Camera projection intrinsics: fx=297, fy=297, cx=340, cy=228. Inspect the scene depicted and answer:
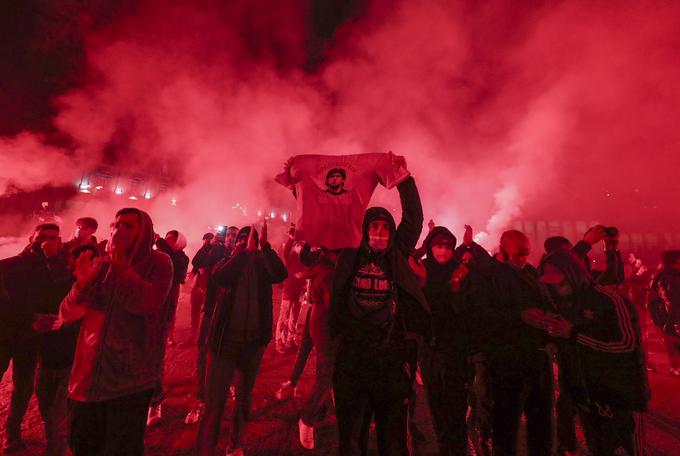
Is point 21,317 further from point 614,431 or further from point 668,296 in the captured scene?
point 668,296

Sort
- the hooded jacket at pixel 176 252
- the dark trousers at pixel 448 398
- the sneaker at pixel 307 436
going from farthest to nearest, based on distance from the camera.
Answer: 1. the hooded jacket at pixel 176 252
2. the sneaker at pixel 307 436
3. the dark trousers at pixel 448 398

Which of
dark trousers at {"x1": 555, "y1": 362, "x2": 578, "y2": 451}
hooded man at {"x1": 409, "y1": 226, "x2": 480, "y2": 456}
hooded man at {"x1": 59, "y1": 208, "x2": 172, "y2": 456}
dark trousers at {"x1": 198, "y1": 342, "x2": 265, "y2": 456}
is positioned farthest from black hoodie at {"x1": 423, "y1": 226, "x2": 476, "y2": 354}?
hooded man at {"x1": 59, "y1": 208, "x2": 172, "y2": 456}

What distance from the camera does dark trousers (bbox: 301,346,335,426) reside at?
Result: 3.44m

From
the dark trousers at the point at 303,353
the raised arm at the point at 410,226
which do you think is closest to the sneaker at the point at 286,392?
the dark trousers at the point at 303,353

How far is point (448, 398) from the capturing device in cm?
304

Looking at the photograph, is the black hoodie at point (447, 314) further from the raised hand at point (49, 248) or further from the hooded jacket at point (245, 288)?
the raised hand at point (49, 248)

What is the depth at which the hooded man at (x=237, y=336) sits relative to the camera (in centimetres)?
283

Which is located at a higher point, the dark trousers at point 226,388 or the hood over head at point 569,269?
the hood over head at point 569,269

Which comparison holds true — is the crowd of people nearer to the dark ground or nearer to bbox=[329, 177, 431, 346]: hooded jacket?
bbox=[329, 177, 431, 346]: hooded jacket

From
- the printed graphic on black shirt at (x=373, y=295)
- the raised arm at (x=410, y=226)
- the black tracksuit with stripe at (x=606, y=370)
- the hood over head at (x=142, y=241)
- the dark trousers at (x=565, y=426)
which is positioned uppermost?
the raised arm at (x=410, y=226)

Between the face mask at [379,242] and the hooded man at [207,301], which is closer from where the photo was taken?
the face mask at [379,242]

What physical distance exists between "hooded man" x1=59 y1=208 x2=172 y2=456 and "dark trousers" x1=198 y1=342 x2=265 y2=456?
0.72 metres

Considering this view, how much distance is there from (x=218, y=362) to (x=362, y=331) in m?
1.53

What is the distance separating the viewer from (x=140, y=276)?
219 cm
